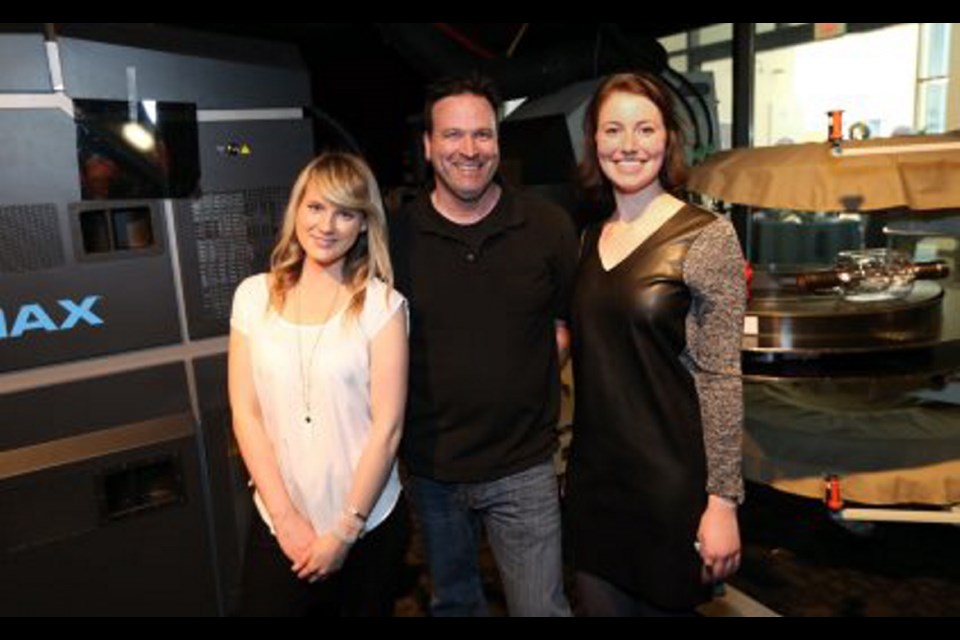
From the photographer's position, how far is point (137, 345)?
2.40 metres

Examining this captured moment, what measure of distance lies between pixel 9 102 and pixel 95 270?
1.69 ft

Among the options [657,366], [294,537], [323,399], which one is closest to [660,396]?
[657,366]

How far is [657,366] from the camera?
1541 mm

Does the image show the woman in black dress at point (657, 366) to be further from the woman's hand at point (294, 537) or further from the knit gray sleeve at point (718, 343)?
the woman's hand at point (294, 537)

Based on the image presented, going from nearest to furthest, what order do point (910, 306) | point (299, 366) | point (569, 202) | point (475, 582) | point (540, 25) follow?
point (299, 366)
point (475, 582)
point (910, 306)
point (569, 202)
point (540, 25)

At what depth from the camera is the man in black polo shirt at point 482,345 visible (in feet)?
5.79

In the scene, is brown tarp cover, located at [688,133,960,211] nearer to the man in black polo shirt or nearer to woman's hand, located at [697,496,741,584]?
the man in black polo shirt

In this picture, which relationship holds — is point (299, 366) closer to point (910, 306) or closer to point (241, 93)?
point (241, 93)

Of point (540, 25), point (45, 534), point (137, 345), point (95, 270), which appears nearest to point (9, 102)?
point (95, 270)

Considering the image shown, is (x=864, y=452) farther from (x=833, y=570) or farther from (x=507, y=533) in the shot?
(x=507, y=533)

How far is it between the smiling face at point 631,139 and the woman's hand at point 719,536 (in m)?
0.68

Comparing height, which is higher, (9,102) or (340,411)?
(9,102)

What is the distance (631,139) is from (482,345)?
0.56 m

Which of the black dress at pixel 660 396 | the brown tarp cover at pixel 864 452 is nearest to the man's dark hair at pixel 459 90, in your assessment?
the black dress at pixel 660 396
